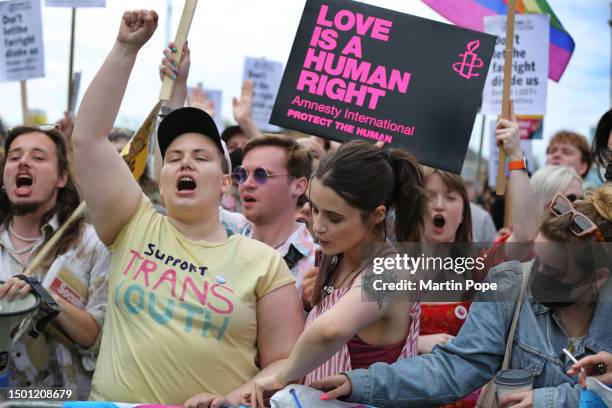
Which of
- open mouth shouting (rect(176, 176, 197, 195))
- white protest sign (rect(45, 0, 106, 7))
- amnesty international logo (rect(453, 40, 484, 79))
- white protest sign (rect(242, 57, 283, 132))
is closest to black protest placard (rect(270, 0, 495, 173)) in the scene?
amnesty international logo (rect(453, 40, 484, 79))

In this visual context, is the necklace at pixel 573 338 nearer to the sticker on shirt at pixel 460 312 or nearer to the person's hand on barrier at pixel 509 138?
the sticker on shirt at pixel 460 312

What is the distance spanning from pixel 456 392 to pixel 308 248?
1.60m

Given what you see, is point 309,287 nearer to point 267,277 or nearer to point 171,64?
point 267,277

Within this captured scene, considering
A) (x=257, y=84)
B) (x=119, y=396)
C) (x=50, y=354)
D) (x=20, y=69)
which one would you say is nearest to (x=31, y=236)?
(x=50, y=354)

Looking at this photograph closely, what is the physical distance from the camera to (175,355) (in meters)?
2.68

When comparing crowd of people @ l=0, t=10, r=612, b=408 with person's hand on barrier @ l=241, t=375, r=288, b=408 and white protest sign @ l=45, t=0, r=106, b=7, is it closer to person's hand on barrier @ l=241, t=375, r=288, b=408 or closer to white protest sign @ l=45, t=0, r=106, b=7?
person's hand on barrier @ l=241, t=375, r=288, b=408

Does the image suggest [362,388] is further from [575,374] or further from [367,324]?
[575,374]

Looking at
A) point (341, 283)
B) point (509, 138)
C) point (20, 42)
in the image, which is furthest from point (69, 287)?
point (20, 42)

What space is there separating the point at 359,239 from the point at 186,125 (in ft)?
3.08

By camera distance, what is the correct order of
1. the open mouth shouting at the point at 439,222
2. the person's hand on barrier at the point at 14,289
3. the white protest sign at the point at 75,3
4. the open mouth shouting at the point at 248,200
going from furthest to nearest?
the white protest sign at the point at 75,3 → the open mouth shouting at the point at 248,200 → the open mouth shouting at the point at 439,222 → the person's hand on barrier at the point at 14,289

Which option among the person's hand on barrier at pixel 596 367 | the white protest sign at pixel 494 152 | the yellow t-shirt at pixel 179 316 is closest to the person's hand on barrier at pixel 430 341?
the yellow t-shirt at pixel 179 316

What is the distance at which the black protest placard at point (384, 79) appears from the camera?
3.48 meters

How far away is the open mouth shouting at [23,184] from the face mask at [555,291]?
2359mm

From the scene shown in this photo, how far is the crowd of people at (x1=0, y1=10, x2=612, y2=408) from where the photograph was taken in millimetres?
2221
